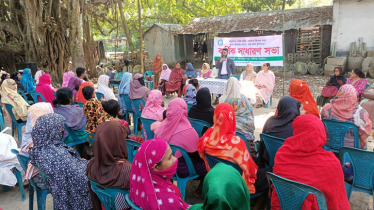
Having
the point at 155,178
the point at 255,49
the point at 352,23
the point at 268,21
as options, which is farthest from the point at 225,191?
the point at 268,21

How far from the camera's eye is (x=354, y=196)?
2.93 metres

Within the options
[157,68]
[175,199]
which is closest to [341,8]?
[157,68]

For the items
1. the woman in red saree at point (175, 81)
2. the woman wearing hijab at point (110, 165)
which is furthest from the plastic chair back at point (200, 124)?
the woman in red saree at point (175, 81)

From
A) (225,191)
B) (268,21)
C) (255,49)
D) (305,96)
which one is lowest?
(305,96)

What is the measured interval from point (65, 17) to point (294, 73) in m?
10.0

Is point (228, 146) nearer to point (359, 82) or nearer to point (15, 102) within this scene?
point (15, 102)

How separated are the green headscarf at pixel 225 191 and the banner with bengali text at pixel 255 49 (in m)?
6.86

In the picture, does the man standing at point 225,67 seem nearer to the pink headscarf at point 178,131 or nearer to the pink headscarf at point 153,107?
the pink headscarf at point 153,107

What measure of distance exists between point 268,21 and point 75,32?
358 inches

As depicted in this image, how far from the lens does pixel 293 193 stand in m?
1.83

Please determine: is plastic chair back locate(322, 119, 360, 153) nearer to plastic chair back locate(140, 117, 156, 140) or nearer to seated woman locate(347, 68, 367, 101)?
plastic chair back locate(140, 117, 156, 140)

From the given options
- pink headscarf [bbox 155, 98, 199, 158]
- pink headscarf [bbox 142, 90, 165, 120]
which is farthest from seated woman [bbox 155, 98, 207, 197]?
pink headscarf [bbox 142, 90, 165, 120]

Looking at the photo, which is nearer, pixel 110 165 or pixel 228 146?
pixel 110 165

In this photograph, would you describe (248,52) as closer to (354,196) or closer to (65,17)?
(354,196)
